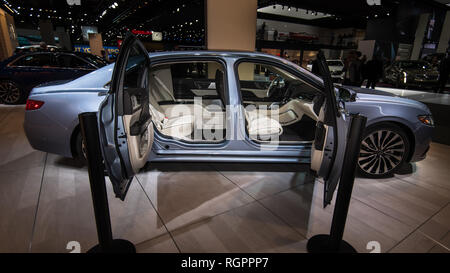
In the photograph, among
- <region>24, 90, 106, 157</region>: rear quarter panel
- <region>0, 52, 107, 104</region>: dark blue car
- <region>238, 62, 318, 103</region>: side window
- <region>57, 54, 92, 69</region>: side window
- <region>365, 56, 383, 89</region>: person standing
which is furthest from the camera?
<region>365, 56, 383, 89</region>: person standing

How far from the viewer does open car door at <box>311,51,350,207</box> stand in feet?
4.82

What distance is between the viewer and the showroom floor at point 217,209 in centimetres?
166

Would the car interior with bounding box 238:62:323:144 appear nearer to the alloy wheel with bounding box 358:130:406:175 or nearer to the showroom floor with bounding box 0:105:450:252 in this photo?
the showroom floor with bounding box 0:105:450:252

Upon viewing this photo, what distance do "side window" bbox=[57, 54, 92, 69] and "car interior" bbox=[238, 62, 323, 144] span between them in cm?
482

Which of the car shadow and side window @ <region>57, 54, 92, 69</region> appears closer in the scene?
the car shadow

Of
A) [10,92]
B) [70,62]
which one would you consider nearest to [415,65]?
[70,62]

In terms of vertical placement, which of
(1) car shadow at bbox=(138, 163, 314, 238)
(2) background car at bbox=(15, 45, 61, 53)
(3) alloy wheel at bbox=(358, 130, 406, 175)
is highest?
(2) background car at bbox=(15, 45, 61, 53)

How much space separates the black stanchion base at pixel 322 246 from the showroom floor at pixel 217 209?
7 centimetres

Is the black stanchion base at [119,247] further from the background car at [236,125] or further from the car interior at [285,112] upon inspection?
the car interior at [285,112]

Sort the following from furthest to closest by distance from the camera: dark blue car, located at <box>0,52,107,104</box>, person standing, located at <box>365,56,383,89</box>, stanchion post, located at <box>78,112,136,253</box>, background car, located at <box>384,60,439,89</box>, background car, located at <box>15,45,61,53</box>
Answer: background car, located at <box>384,60,439,89</box> → person standing, located at <box>365,56,383,89</box> → background car, located at <box>15,45,61,53</box> → dark blue car, located at <box>0,52,107,104</box> → stanchion post, located at <box>78,112,136,253</box>

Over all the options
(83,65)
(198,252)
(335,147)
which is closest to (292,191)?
(335,147)

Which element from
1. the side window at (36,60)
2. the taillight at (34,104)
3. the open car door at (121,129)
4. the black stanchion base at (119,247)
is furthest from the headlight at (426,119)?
the side window at (36,60)

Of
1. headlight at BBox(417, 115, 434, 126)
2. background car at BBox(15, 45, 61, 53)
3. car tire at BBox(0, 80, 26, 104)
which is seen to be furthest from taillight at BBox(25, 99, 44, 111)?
background car at BBox(15, 45, 61, 53)

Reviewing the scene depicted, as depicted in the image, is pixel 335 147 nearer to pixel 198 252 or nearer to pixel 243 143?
pixel 243 143
